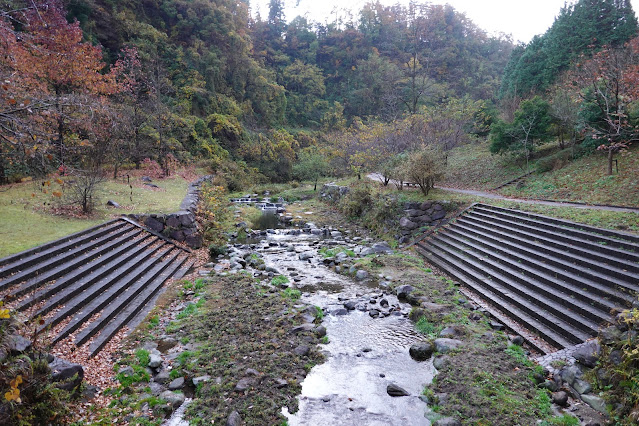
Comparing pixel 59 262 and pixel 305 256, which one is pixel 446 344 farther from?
pixel 59 262

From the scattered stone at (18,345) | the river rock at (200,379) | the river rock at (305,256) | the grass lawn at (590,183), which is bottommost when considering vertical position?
the river rock at (305,256)

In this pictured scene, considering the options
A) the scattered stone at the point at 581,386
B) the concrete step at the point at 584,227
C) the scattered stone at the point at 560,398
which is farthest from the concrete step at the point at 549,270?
the scattered stone at the point at 560,398

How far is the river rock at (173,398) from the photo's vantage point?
5.43 meters

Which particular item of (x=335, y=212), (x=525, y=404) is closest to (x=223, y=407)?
(x=525, y=404)

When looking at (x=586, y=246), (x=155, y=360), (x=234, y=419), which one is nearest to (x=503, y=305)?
(x=586, y=246)

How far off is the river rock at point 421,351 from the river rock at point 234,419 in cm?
380

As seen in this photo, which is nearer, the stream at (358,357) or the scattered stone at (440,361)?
the stream at (358,357)

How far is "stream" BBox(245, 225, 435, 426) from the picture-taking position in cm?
550

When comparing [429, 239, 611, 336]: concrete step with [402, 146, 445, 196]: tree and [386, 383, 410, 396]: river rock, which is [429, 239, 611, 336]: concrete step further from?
[402, 146, 445, 196]: tree

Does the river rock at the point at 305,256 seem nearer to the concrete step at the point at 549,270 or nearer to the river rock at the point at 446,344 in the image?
the concrete step at the point at 549,270

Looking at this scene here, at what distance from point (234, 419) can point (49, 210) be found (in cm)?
1051

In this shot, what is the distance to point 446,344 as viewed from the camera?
7133mm

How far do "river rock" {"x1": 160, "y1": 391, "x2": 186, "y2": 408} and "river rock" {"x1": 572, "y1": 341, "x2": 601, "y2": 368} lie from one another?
7007 millimetres

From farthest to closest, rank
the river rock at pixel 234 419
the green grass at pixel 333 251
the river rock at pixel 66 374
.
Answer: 1. the green grass at pixel 333 251
2. the river rock at pixel 234 419
3. the river rock at pixel 66 374
